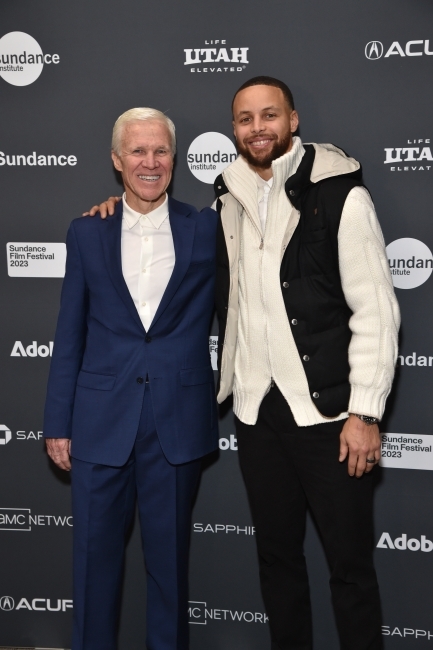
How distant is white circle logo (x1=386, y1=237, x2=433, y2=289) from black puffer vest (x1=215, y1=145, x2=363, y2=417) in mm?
530

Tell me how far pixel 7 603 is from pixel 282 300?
6.24ft

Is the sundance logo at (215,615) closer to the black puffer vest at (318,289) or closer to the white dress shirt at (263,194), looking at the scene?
the black puffer vest at (318,289)

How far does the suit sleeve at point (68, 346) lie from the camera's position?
2.26 meters

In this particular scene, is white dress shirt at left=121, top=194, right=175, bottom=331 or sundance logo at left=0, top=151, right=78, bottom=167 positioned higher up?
sundance logo at left=0, top=151, right=78, bottom=167

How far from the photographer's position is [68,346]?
2.29 meters

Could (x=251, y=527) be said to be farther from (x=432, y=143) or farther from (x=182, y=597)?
(x=432, y=143)

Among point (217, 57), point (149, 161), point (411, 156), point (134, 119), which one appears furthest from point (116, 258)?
point (411, 156)

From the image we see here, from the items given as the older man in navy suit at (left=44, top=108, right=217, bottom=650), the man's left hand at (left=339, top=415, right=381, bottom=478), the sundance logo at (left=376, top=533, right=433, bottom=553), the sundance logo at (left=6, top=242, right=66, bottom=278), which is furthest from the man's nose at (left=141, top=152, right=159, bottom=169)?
the sundance logo at (left=376, top=533, right=433, bottom=553)

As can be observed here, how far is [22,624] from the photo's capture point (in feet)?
9.87

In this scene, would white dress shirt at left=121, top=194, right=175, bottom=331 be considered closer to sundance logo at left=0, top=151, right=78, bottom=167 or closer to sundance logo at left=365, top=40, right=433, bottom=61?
sundance logo at left=0, top=151, right=78, bottom=167

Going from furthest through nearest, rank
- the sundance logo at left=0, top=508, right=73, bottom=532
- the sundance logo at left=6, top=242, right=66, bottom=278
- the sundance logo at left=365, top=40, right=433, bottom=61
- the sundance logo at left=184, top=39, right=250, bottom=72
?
the sundance logo at left=0, top=508, right=73, bottom=532 → the sundance logo at left=6, top=242, right=66, bottom=278 → the sundance logo at left=184, top=39, right=250, bottom=72 → the sundance logo at left=365, top=40, right=433, bottom=61

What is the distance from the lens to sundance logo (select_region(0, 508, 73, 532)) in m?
2.94

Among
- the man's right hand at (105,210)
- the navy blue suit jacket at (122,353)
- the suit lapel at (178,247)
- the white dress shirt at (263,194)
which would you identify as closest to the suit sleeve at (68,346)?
the navy blue suit jacket at (122,353)

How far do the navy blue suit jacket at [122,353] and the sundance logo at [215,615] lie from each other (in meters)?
0.96
